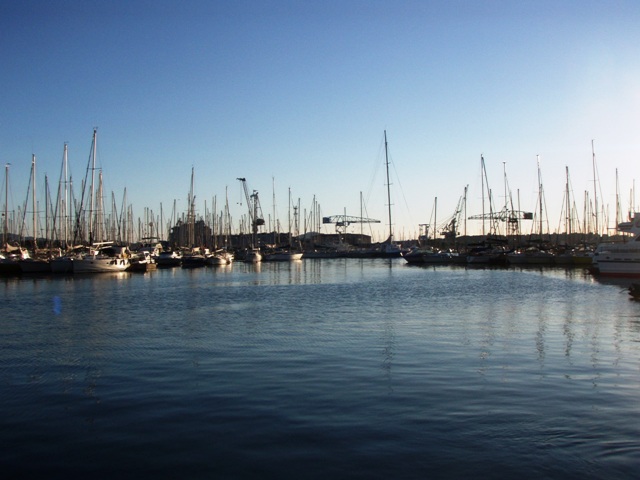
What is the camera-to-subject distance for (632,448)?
448 inches

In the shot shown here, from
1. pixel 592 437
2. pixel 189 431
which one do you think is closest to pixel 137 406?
pixel 189 431

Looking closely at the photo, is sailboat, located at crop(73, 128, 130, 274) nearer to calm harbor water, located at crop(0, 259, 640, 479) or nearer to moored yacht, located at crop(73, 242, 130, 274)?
moored yacht, located at crop(73, 242, 130, 274)

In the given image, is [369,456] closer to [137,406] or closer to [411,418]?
[411,418]

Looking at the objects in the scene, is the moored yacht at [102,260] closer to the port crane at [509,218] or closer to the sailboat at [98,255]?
the sailboat at [98,255]

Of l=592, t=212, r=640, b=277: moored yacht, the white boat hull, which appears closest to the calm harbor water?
l=592, t=212, r=640, b=277: moored yacht

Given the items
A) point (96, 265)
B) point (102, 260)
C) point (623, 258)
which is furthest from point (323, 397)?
point (102, 260)

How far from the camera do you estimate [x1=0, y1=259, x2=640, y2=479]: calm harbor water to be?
1103 centimetres

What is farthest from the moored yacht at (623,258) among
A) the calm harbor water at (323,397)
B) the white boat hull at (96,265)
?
the white boat hull at (96,265)

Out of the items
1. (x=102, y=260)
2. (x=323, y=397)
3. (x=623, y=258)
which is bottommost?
(x=323, y=397)

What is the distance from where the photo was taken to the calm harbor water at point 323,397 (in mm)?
11034

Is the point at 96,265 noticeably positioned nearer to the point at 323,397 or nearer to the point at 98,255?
the point at 98,255

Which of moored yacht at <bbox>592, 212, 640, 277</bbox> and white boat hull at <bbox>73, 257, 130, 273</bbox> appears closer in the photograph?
moored yacht at <bbox>592, 212, 640, 277</bbox>

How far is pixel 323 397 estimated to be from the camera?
15.3m

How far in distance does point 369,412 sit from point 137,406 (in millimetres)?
5356
